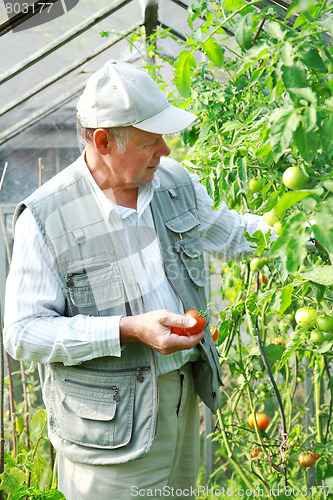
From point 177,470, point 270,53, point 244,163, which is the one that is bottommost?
point 177,470

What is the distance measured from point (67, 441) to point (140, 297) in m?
0.44

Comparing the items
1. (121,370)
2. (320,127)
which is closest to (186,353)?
(121,370)

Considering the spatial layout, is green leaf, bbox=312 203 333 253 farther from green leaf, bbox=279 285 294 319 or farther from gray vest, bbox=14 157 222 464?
gray vest, bbox=14 157 222 464

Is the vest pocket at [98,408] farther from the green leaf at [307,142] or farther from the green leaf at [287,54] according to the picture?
the green leaf at [287,54]

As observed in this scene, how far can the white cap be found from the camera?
A: 5.04ft

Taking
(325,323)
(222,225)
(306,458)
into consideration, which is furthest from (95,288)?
(306,458)

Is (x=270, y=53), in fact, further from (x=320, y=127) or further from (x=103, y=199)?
(x=103, y=199)

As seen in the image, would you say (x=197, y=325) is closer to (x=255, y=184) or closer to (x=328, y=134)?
(x=255, y=184)

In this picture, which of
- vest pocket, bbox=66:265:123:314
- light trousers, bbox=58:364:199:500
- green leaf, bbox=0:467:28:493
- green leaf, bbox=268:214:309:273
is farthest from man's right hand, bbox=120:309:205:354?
green leaf, bbox=0:467:28:493

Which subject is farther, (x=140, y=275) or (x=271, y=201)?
(x=140, y=275)

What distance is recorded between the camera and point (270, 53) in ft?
3.71

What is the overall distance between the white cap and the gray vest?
18 centimetres

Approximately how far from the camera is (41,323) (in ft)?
4.96

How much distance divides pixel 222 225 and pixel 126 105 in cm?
53
